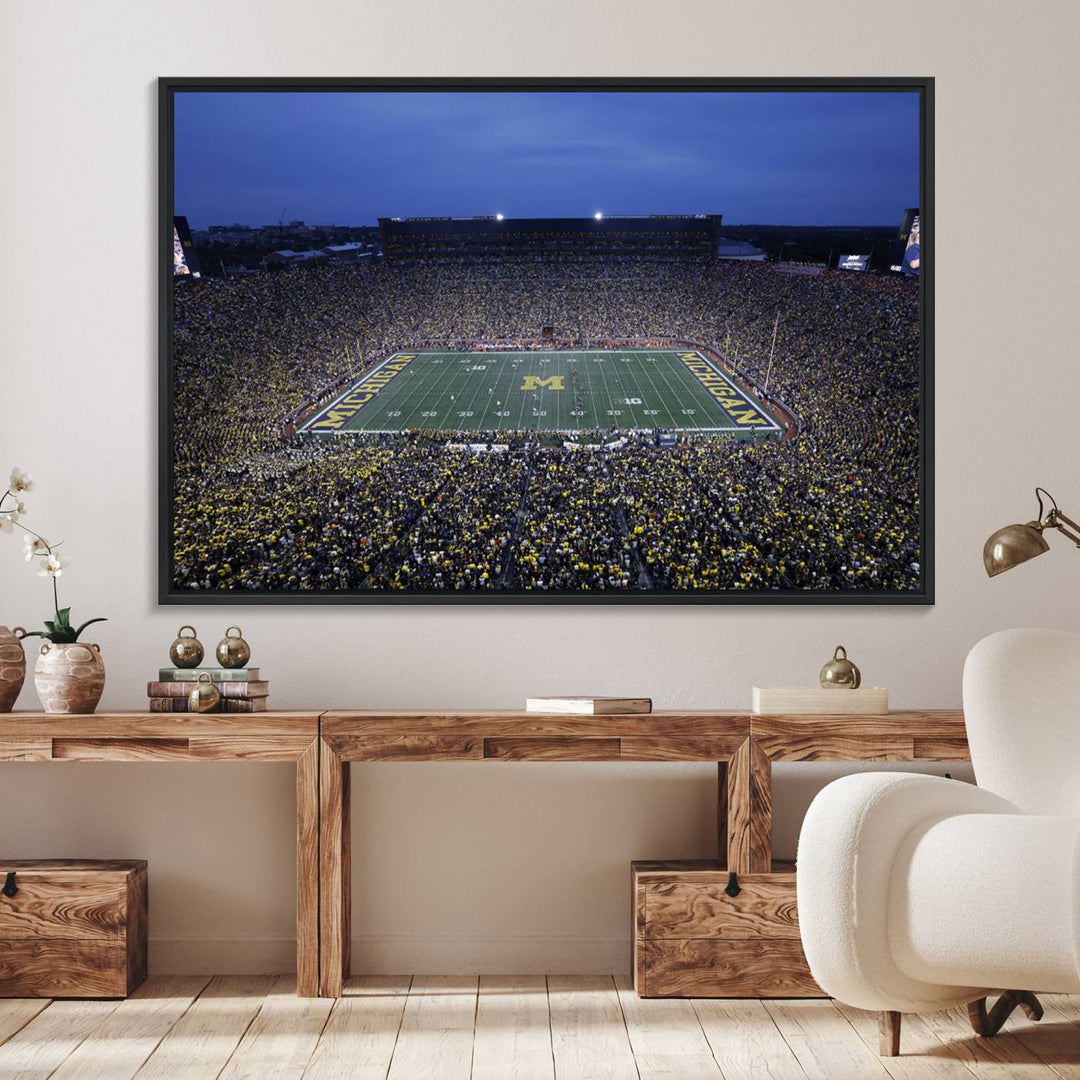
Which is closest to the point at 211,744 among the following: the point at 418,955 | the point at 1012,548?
the point at 418,955

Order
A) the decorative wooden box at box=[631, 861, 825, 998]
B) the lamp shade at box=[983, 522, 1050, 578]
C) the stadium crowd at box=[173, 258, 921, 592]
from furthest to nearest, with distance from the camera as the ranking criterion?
the stadium crowd at box=[173, 258, 921, 592], the decorative wooden box at box=[631, 861, 825, 998], the lamp shade at box=[983, 522, 1050, 578]

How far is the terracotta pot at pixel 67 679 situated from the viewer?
2.93 m

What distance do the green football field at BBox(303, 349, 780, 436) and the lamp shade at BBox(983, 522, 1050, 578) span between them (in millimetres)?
799

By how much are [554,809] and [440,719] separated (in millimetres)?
556

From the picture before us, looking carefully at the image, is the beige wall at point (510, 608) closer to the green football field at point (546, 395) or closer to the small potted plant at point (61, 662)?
the small potted plant at point (61, 662)

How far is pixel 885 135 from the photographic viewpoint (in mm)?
3318

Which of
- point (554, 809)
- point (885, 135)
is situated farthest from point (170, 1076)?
point (885, 135)

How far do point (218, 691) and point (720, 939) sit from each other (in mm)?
1351

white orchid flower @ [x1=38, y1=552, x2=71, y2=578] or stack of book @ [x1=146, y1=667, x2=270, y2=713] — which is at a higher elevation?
white orchid flower @ [x1=38, y1=552, x2=71, y2=578]

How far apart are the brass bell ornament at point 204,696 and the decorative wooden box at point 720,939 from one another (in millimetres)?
1120

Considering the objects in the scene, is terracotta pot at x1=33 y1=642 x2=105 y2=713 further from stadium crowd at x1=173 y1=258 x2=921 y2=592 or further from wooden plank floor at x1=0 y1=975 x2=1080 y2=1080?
wooden plank floor at x1=0 y1=975 x2=1080 y2=1080

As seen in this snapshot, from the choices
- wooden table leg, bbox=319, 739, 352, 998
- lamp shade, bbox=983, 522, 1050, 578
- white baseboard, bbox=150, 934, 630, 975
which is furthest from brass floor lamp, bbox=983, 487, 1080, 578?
wooden table leg, bbox=319, 739, 352, 998

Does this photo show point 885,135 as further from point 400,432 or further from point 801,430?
point 400,432

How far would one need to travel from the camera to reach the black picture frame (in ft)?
10.7
